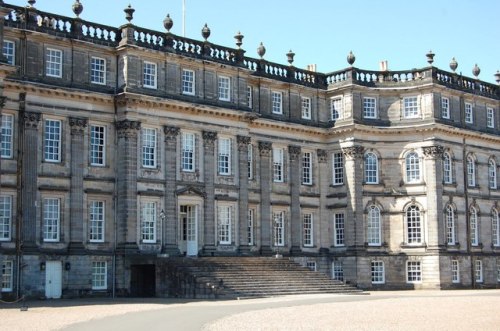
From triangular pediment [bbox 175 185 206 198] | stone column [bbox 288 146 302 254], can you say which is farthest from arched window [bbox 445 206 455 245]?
triangular pediment [bbox 175 185 206 198]

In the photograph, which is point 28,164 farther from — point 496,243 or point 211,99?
point 496,243

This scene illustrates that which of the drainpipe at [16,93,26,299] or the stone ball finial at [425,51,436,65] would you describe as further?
the stone ball finial at [425,51,436,65]

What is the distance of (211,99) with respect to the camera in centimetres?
4800

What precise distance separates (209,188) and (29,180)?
10.7 metres

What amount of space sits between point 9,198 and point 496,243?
115 ft

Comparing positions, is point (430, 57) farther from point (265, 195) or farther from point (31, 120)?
point (31, 120)

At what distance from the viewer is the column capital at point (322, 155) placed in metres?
55.2

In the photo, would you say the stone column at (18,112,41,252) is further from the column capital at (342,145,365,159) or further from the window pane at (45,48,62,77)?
the column capital at (342,145,365,159)

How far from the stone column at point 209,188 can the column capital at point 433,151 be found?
1493 cm

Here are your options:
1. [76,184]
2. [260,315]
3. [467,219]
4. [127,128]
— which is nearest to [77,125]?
[127,128]

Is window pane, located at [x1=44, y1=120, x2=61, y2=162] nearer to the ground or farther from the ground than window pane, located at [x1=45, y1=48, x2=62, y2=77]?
nearer to the ground

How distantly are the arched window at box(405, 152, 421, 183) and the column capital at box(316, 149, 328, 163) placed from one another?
209 inches

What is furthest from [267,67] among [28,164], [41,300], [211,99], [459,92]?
[41,300]

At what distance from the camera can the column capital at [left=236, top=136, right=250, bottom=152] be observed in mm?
49188
